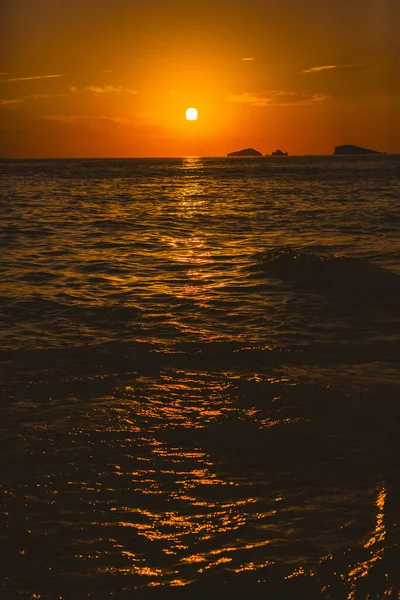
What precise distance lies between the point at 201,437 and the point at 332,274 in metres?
8.50

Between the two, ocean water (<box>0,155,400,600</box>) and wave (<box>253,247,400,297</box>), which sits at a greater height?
wave (<box>253,247,400,297</box>)

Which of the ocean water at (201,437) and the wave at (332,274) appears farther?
the wave at (332,274)

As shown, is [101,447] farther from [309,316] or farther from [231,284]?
[231,284]

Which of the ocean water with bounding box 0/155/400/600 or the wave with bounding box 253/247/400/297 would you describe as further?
the wave with bounding box 253/247/400/297

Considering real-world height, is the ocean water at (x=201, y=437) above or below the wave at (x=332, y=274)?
below

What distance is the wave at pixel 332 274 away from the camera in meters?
12.4

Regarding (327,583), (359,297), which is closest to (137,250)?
(359,297)

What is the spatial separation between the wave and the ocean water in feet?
0.29

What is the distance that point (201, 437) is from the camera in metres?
5.83

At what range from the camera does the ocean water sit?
402 centimetres

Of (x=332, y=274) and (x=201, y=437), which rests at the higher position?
(x=332, y=274)

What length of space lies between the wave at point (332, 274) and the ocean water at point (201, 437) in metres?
0.09

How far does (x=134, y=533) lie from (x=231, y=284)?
9.26 metres

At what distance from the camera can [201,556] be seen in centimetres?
410
